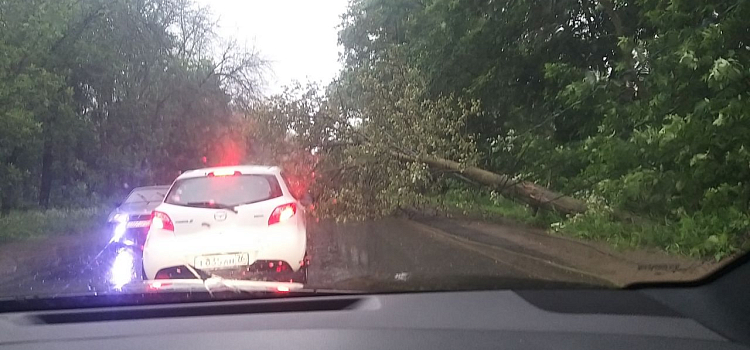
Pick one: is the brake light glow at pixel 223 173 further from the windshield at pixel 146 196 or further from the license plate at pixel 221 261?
the windshield at pixel 146 196

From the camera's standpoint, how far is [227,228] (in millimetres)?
8141

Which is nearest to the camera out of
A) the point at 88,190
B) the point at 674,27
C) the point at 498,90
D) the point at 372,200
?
the point at 674,27

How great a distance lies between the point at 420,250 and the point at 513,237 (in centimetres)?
184

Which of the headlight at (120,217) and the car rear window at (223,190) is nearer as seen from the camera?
the car rear window at (223,190)

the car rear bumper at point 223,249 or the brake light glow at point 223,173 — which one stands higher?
the brake light glow at point 223,173

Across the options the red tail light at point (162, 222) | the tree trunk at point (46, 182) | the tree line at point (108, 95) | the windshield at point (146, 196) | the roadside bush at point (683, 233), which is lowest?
the roadside bush at point (683, 233)

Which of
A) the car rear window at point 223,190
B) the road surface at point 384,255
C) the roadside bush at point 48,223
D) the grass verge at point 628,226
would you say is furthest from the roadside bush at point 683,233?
the roadside bush at point 48,223

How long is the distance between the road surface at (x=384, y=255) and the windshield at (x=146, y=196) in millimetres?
803

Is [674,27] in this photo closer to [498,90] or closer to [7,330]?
[498,90]

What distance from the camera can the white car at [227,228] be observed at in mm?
7936

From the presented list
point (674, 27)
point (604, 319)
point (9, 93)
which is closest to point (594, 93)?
point (674, 27)

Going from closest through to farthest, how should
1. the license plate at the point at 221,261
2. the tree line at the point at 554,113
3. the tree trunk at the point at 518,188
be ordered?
the license plate at the point at 221,261 < the tree line at the point at 554,113 < the tree trunk at the point at 518,188

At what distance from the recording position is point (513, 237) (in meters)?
12.5

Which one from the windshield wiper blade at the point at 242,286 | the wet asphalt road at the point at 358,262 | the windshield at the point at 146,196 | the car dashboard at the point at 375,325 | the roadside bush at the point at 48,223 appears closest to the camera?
the car dashboard at the point at 375,325
